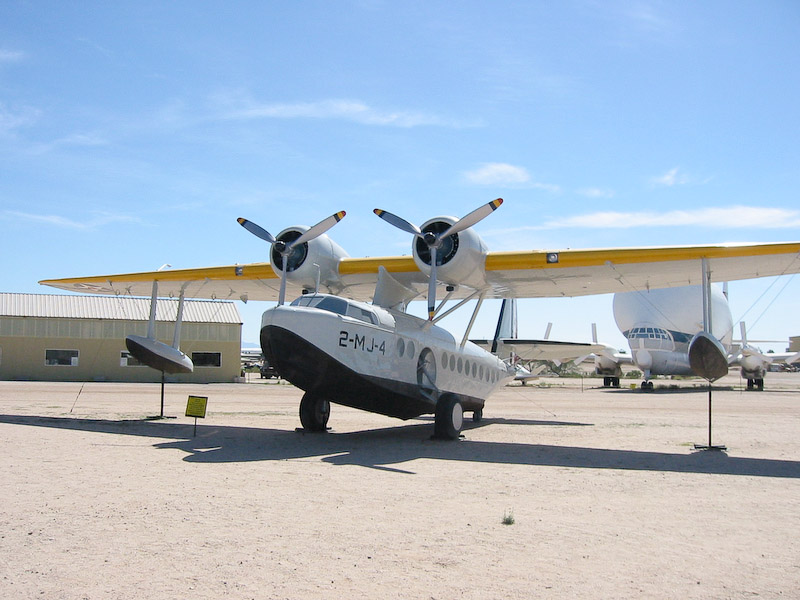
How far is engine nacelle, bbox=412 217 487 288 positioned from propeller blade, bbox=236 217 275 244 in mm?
3374

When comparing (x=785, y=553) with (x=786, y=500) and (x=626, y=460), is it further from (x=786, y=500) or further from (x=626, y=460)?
(x=626, y=460)

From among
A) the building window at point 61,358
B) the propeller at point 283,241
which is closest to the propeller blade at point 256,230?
the propeller at point 283,241

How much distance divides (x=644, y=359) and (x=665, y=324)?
14.8ft

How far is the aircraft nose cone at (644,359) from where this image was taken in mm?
43438

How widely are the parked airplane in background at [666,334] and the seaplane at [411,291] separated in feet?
95.0

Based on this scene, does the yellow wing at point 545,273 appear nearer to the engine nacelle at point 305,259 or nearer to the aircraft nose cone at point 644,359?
the engine nacelle at point 305,259

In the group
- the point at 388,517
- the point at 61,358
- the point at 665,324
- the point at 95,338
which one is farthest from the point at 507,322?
the point at 61,358

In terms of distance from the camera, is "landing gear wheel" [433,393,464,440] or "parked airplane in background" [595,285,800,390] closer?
"landing gear wheel" [433,393,464,440]

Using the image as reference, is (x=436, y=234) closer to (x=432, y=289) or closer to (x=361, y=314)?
(x=432, y=289)

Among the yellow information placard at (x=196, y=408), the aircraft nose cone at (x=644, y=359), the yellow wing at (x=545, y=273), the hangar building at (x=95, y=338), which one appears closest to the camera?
the yellow wing at (x=545, y=273)

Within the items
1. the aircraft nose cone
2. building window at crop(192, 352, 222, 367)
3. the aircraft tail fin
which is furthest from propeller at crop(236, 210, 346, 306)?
the aircraft nose cone

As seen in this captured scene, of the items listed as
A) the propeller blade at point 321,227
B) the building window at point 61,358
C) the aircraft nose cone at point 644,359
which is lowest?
the building window at point 61,358

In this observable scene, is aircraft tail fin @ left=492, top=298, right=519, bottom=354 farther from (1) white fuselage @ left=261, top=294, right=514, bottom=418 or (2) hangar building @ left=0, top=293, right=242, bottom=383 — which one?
(2) hangar building @ left=0, top=293, right=242, bottom=383

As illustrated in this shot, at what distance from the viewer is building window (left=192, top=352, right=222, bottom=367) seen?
151 ft
